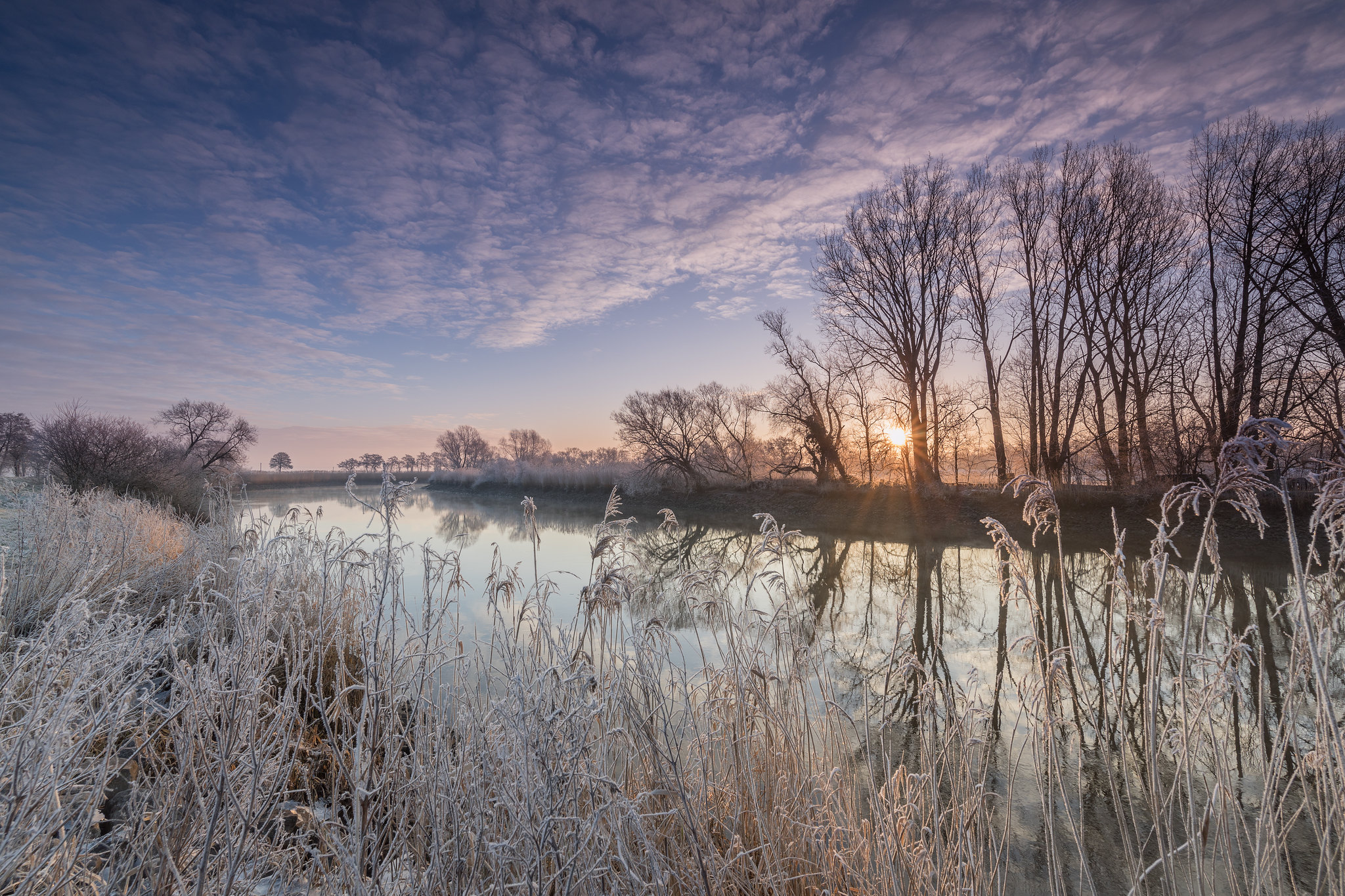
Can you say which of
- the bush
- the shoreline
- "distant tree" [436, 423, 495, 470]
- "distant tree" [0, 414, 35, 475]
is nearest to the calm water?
the shoreline

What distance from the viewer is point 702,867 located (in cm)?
159

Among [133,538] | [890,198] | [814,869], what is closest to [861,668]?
[814,869]

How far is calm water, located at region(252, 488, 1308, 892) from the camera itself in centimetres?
372

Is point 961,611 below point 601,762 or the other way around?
below

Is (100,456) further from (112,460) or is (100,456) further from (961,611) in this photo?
(961,611)

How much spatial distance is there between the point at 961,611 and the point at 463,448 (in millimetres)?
76579

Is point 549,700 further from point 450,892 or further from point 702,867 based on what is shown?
point 450,892

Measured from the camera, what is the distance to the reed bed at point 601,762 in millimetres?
1682

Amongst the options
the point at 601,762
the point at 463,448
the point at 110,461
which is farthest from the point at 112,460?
the point at 463,448

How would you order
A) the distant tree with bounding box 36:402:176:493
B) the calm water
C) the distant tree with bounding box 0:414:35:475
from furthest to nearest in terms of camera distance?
the distant tree with bounding box 0:414:35:475 → the distant tree with bounding box 36:402:176:493 → the calm water

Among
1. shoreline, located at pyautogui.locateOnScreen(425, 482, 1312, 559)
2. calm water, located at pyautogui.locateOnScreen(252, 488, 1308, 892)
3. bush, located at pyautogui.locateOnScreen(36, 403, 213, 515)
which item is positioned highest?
bush, located at pyautogui.locateOnScreen(36, 403, 213, 515)

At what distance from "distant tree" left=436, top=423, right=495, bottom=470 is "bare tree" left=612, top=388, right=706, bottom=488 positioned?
54.2 metres

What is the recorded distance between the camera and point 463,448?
252 ft

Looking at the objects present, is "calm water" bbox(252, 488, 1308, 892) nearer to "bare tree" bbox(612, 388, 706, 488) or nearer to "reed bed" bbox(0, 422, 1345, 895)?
"reed bed" bbox(0, 422, 1345, 895)
